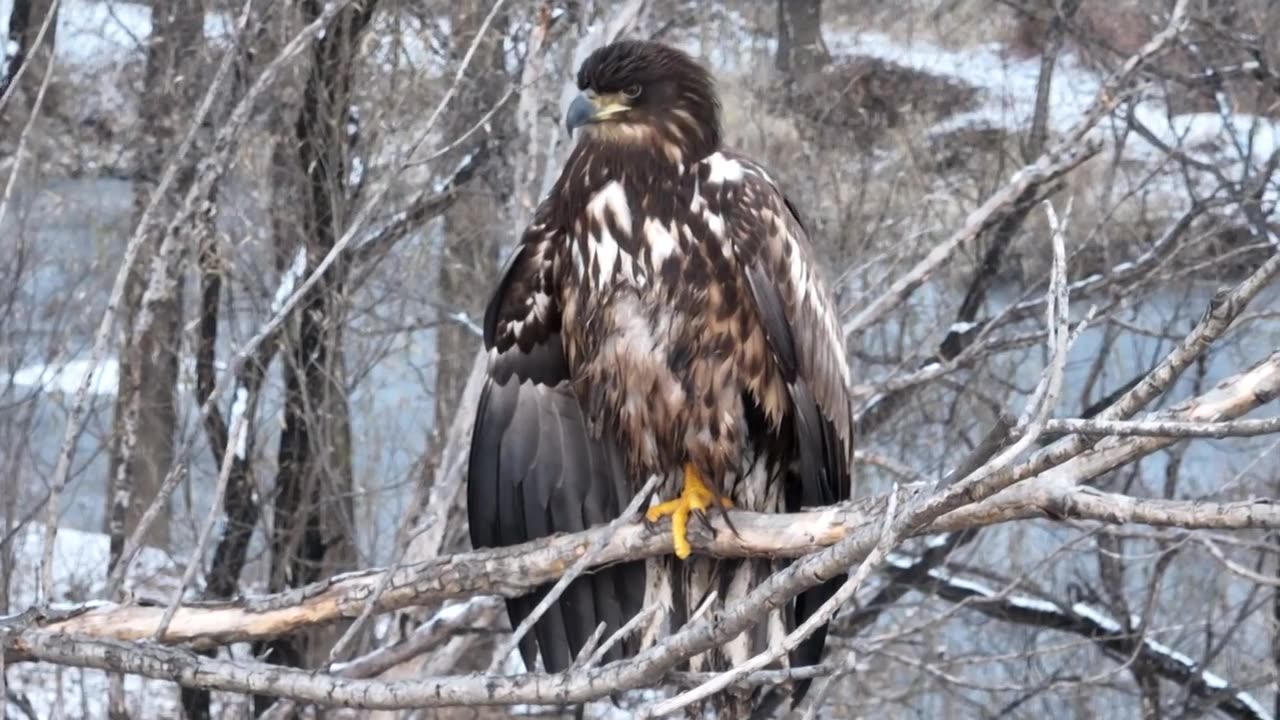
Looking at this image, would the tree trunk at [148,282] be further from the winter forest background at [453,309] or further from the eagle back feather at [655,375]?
the eagle back feather at [655,375]

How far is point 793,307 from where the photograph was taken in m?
3.96

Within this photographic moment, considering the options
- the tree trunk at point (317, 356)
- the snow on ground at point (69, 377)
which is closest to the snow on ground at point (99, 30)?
the tree trunk at point (317, 356)

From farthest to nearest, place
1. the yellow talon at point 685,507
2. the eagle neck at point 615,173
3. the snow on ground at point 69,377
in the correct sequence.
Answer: the snow on ground at point 69,377 < the eagle neck at point 615,173 < the yellow talon at point 685,507

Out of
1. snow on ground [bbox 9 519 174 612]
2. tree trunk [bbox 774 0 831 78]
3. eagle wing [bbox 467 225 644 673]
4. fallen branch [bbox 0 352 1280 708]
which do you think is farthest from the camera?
tree trunk [bbox 774 0 831 78]

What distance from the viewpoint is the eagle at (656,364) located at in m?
3.96

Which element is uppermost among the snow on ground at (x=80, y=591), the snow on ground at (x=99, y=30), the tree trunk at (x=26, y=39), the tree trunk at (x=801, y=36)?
the tree trunk at (x=801, y=36)

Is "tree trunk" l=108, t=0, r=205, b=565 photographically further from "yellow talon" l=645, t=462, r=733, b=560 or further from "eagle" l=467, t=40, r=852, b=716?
"yellow talon" l=645, t=462, r=733, b=560

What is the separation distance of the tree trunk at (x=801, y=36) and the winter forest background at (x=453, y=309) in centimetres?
113

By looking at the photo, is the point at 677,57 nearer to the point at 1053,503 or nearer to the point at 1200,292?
the point at 1053,503

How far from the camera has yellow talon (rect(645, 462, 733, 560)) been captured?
382 centimetres

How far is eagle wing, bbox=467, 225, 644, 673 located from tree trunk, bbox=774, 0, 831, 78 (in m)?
6.80

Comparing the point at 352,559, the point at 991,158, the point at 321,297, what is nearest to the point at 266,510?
the point at 352,559

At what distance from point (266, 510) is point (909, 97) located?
6.32m

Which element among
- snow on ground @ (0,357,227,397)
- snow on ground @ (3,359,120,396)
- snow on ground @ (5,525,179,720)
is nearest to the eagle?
snow on ground @ (0,357,227,397)
